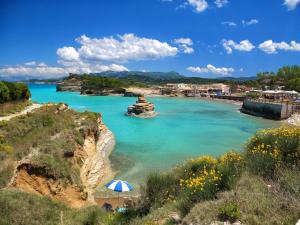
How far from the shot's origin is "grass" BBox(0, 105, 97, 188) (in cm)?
1366

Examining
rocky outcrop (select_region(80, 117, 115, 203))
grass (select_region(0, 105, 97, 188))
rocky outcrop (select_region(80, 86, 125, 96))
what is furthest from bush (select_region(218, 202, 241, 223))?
rocky outcrop (select_region(80, 86, 125, 96))

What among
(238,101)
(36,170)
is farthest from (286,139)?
(238,101)

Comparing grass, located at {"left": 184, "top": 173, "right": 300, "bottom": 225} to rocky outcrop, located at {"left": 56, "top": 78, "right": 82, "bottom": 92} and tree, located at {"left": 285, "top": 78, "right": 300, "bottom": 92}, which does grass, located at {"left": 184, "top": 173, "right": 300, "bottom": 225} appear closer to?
tree, located at {"left": 285, "top": 78, "right": 300, "bottom": 92}

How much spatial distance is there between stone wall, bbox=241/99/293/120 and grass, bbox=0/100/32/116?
4325 centimetres

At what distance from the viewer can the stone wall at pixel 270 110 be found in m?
53.1

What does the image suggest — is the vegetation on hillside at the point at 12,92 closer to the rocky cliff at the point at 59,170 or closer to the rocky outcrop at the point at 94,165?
the rocky cliff at the point at 59,170

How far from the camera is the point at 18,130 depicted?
57.5 feet

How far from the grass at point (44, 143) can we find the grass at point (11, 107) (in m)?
4.11

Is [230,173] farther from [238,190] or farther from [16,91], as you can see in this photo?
[16,91]

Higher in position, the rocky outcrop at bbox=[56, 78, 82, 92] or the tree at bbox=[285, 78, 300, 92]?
the tree at bbox=[285, 78, 300, 92]

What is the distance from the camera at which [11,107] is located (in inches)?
1010

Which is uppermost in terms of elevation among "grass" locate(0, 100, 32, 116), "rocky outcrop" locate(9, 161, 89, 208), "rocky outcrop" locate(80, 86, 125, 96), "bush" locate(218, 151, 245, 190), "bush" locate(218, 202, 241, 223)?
"bush" locate(218, 151, 245, 190)

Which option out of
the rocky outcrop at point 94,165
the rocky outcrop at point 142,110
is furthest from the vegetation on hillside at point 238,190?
the rocky outcrop at point 142,110

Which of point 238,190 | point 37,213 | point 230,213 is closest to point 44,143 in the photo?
point 37,213
